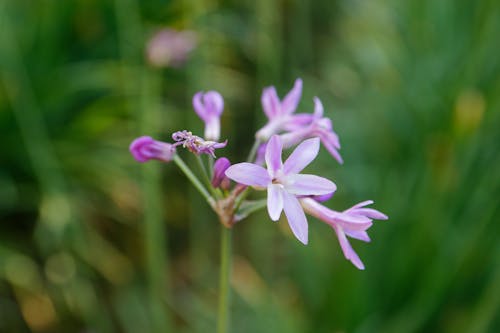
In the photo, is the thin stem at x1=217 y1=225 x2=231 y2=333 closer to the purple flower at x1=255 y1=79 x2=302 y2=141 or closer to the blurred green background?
the purple flower at x1=255 y1=79 x2=302 y2=141

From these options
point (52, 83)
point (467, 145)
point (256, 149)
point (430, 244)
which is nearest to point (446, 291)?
point (430, 244)

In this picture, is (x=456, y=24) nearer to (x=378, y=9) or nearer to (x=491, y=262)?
(x=378, y=9)

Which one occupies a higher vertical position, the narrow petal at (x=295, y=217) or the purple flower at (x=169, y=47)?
the purple flower at (x=169, y=47)

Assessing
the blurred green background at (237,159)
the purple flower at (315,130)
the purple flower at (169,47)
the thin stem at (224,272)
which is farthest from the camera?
the blurred green background at (237,159)

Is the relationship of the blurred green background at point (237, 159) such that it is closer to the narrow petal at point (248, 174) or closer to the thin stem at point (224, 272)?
the thin stem at point (224, 272)

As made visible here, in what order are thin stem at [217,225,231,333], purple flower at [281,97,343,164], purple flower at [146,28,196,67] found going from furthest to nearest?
purple flower at [146,28,196,67], purple flower at [281,97,343,164], thin stem at [217,225,231,333]

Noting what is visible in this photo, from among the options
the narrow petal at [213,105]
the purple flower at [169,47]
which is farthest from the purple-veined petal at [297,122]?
the purple flower at [169,47]

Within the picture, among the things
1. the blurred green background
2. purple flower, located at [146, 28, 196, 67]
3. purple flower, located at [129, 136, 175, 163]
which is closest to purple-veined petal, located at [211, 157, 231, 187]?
purple flower, located at [129, 136, 175, 163]
